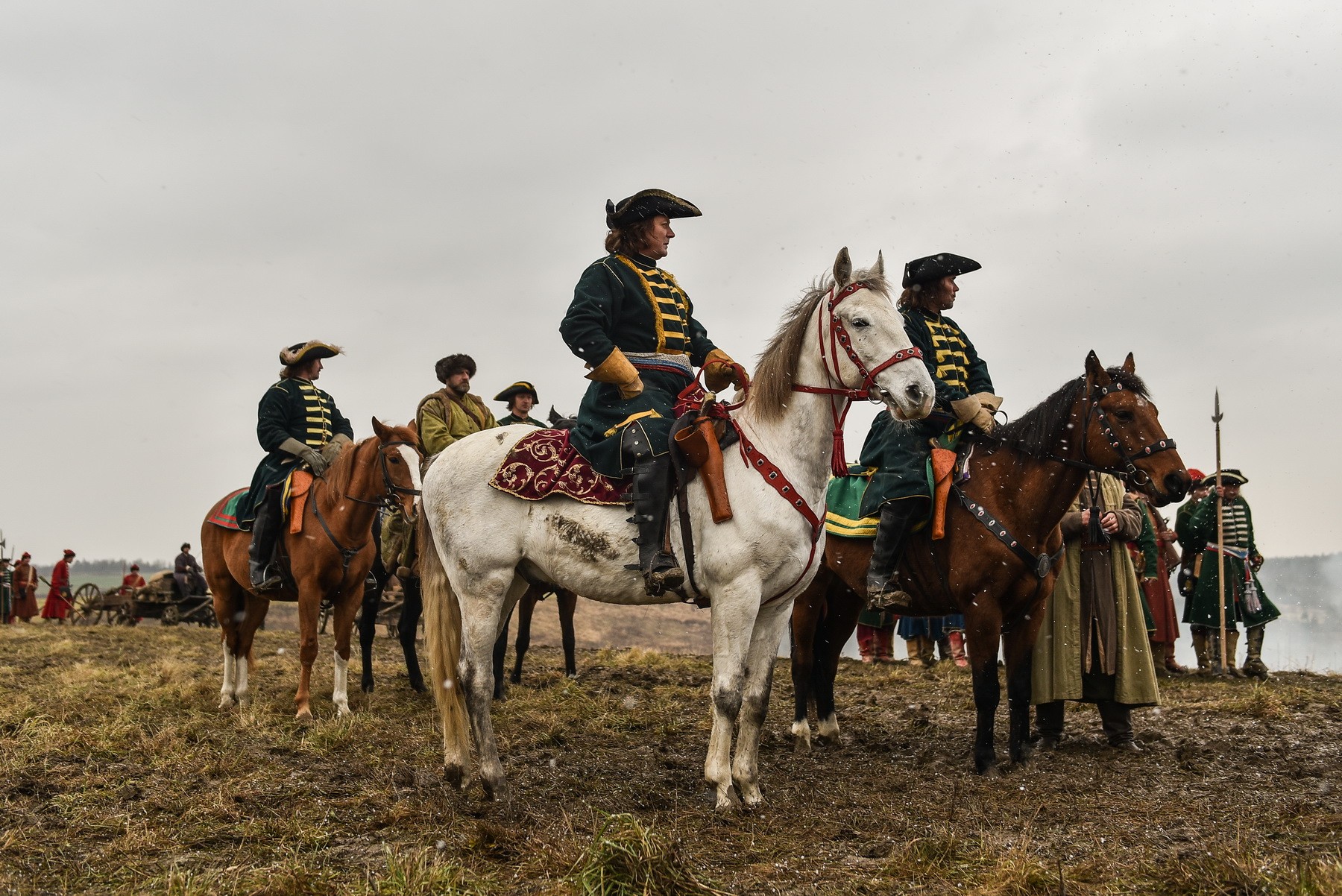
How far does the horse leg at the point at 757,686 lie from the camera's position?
5504 millimetres

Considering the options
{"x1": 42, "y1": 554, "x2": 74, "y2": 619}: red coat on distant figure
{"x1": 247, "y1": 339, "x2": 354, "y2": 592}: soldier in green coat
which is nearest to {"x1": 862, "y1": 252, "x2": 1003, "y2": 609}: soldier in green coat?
{"x1": 247, "y1": 339, "x2": 354, "y2": 592}: soldier in green coat

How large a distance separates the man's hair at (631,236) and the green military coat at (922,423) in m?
2.02

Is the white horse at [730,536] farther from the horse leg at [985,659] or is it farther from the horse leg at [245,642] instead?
the horse leg at [245,642]

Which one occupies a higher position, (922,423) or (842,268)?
(842,268)

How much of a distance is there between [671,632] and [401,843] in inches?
1337

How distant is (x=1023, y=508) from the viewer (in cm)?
659

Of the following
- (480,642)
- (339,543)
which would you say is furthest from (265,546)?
(480,642)

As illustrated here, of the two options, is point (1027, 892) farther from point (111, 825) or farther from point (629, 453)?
point (111, 825)

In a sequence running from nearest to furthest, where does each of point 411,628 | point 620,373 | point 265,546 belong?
point 620,373
point 265,546
point 411,628

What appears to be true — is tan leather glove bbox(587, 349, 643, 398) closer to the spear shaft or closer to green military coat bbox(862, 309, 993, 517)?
→ green military coat bbox(862, 309, 993, 517)

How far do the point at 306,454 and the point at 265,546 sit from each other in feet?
2.89

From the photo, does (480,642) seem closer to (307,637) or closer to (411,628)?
(307,637)

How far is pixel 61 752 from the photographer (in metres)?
6.58

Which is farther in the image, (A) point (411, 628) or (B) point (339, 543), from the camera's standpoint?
(A) point (411, 628)
